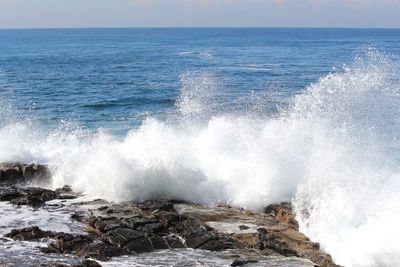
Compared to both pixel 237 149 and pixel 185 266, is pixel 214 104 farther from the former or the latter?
pixel 185 266

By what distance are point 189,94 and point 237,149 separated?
1778 centimetres

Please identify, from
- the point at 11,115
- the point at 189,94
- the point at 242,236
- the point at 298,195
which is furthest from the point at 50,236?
the point at 189,94

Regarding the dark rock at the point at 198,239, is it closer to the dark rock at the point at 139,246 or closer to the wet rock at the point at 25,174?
the dark rock at the point at 139,246

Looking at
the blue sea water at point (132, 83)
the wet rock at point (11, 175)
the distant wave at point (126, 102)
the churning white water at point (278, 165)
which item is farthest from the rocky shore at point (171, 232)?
the distant wave at point (126, 102)

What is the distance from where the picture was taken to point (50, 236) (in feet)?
43.7

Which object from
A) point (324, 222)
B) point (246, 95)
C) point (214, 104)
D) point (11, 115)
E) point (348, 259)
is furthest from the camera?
point (246, 95)

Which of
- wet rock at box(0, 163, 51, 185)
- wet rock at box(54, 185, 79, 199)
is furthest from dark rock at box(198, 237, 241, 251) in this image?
wet rock at box(0, 163, 51, 185)

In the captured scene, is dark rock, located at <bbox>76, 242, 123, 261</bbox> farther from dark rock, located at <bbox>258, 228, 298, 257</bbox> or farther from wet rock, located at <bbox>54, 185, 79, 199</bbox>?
wet rock, located at <bbox>54, 185, 79, 199</bbox>

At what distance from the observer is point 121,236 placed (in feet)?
43.2

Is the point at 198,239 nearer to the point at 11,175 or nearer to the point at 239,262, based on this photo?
the point at 239,262

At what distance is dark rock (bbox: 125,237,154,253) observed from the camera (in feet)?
41.3

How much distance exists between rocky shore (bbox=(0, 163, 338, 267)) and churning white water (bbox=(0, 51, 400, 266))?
2.60ft

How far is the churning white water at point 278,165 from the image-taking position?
14141 mm

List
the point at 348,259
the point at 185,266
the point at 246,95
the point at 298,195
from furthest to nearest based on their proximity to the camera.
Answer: the point at 246,95 < the point at 298,195 < the point at 348,259 < the point at 185,266
